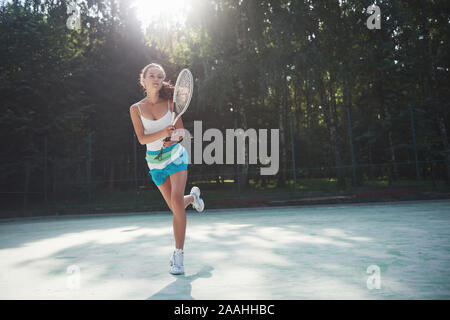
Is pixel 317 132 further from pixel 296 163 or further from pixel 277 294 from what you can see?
pixel 277 294

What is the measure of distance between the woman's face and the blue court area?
5.87 feet

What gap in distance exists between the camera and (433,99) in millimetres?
13977

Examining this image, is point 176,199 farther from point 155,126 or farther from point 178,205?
point 155,126

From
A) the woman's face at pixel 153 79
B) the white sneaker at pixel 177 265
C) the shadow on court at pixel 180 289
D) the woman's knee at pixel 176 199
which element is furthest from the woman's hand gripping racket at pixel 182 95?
the shadow on court at pixel 180 289

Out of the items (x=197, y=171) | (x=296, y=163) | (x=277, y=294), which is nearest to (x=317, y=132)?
(x=197, y=171)

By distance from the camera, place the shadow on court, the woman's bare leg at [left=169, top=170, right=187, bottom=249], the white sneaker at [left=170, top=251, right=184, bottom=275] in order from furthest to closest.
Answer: the woman's bare leg at [left=169, top=170, right=187, bottom=249]
the white sneaker at [left=170, top=251, right=184, bottom=275]
the shadow on court

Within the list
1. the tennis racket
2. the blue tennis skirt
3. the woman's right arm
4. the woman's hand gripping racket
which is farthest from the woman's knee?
the tennis racket

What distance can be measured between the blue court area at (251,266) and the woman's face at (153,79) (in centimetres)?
179

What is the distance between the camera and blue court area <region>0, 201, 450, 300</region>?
8.93 ft

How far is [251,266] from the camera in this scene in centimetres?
361

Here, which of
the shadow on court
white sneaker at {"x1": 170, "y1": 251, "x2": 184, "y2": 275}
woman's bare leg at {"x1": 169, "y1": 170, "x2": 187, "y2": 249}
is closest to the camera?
the shadow on court

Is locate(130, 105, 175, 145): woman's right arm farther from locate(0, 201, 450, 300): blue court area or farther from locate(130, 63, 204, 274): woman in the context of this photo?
locate(0, 201, 450, 300): blue court area

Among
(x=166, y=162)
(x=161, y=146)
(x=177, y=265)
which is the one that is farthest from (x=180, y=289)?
(x=161, y=146)

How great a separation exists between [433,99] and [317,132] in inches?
667
